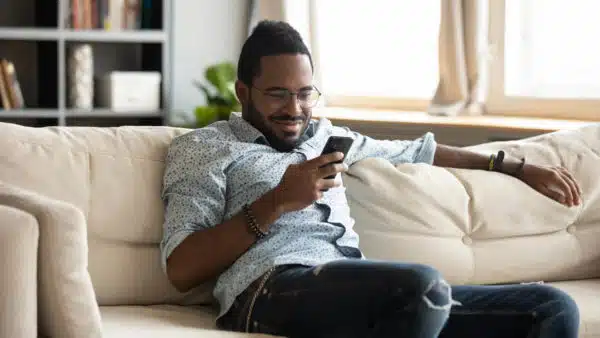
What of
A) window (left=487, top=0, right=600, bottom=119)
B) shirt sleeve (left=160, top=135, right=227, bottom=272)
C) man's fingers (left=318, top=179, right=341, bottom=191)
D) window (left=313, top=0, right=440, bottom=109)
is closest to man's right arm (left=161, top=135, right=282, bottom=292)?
shirt sleeve (left=160, top=135, right=227, bottom=272)

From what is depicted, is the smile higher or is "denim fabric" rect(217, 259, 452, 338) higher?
the smile

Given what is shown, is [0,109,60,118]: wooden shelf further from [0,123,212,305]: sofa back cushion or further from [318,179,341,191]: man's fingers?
[318,179,341,191]: man's fingers

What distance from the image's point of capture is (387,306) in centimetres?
200

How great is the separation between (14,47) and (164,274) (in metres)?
2.99

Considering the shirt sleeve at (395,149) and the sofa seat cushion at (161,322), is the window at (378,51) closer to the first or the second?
the shirt sleeve at (395,149)

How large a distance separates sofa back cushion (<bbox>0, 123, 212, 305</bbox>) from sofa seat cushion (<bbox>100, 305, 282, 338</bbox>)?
0.05 meters

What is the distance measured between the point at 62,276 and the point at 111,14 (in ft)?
10.8

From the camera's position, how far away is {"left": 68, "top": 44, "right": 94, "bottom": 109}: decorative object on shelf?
4.92m

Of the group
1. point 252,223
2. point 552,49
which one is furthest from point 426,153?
point 552,49

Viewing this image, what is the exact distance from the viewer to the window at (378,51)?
4793 millimetres

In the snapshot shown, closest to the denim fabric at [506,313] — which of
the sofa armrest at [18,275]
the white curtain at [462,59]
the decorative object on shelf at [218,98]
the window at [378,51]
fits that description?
the sofa armrest at [18,275]

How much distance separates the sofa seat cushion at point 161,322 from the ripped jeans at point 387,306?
6 cm

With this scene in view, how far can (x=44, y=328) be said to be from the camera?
6.40 feet

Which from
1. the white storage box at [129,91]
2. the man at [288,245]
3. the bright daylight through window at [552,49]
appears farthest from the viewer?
the white storage box at [129,91]
